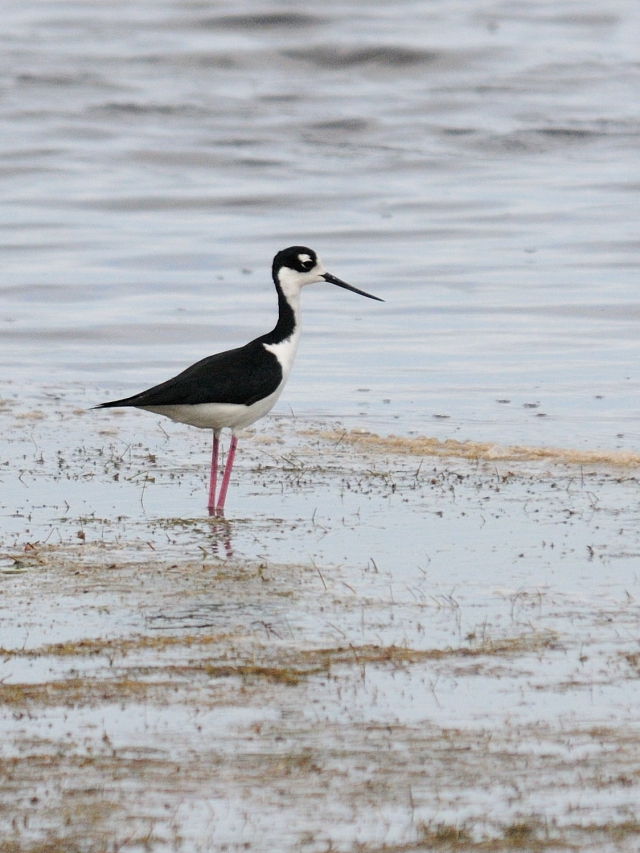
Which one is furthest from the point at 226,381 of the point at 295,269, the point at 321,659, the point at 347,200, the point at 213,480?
the point at 347,200

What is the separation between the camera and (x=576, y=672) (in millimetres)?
5504

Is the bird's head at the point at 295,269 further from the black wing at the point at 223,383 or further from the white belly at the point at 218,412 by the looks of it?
the white belly at the point at 218,412

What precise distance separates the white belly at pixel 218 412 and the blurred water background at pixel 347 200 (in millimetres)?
2393

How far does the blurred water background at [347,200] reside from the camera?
13648 millimetres

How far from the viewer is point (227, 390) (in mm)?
8766

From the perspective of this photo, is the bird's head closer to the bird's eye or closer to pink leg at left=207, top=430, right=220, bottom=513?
the bird's eye

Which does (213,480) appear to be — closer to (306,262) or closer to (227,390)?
(227,390)

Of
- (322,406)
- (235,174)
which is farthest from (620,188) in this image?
(322,406)

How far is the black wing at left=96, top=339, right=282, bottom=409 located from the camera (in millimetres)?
8688

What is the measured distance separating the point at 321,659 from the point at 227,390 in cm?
333

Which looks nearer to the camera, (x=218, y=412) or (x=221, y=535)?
(x=221, y=535)

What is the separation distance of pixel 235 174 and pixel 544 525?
20.0 meters

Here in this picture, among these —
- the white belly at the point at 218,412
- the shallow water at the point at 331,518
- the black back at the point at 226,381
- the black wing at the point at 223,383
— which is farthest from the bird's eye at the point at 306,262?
the shallow water at the point at 331,518

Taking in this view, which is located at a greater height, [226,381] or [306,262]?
[306,262]
